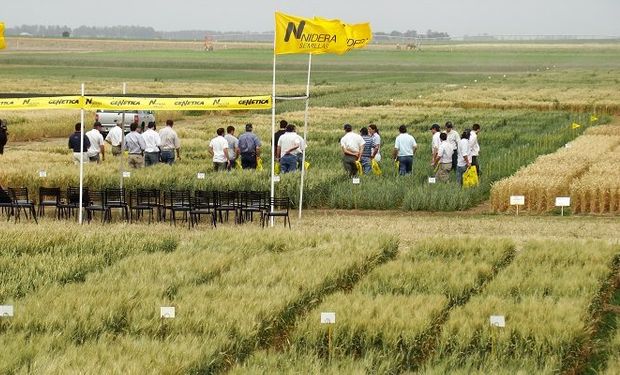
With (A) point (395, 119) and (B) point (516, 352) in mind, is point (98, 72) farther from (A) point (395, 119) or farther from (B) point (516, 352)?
(B) point (516, 352)

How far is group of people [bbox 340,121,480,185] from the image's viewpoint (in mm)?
29203

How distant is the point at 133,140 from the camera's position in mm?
30109

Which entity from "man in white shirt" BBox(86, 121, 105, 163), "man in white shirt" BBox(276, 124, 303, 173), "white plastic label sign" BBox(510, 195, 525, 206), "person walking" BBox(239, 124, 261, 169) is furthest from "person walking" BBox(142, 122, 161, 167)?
"white plastic label sign" BBox(510, 195, 525, 206)

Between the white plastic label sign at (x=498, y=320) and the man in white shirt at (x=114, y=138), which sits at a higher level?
the man in white shirt at (x=114, y=138)

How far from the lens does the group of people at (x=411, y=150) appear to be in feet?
95.8

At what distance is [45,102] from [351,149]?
8596 mm

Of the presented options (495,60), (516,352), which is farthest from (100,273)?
(495,60)

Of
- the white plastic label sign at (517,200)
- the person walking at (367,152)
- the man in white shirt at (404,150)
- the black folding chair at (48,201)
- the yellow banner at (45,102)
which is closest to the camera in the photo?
the yellow banner at (45,102)

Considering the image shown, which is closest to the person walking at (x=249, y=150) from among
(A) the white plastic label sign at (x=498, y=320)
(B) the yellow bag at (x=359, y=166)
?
(B) the yellow bag at (x=359, y=166)

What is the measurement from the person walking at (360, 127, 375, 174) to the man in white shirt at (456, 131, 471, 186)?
2.36 m

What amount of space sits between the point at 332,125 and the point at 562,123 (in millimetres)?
11043

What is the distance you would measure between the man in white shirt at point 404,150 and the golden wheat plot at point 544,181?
8.68ft

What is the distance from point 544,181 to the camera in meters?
28.0

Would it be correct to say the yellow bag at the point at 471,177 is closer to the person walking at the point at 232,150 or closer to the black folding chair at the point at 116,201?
the person walking at the point at 232,150
